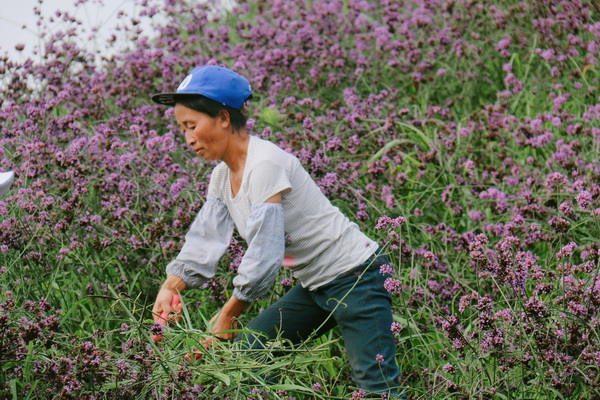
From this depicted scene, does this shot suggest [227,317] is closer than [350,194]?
Yes

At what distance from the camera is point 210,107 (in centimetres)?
326

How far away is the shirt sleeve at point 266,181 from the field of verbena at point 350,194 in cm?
50

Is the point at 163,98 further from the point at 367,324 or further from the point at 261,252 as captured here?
the point at 367,324

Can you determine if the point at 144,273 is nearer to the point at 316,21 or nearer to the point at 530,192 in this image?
the point at 530,192

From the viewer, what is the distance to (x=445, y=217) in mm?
4801

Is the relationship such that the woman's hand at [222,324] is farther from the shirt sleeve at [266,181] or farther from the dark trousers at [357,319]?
the shirt sleeve at [266,181]

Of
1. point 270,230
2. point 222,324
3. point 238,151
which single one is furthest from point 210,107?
point 222,324

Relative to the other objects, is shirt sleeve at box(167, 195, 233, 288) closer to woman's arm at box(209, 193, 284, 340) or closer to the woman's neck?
the woman's neck

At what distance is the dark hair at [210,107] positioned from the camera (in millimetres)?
3262

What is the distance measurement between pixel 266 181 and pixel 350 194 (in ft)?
5.29

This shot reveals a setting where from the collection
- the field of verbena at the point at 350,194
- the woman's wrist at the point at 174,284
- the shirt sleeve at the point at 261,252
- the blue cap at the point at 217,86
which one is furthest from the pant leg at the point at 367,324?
the blue cap at the point at 217,86

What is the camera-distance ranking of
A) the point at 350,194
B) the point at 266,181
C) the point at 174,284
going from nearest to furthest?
the point at 266,181 < the point at 174,284 < the point at 350,194

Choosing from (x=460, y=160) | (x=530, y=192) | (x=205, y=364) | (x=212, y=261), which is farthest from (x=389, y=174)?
(x=205, y=364)

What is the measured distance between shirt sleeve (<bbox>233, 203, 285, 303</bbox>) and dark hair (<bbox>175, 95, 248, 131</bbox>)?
1.39 feet
